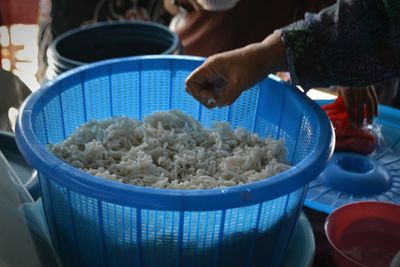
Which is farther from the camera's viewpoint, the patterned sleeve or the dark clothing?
the dark clothing

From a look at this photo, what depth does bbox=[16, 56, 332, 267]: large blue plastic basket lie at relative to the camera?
0.56 metres

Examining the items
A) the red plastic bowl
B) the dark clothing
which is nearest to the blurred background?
the dark clothing

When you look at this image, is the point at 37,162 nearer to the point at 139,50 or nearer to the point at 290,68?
the point at 290,68

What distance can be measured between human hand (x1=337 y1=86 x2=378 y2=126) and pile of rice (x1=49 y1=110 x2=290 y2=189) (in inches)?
9.0

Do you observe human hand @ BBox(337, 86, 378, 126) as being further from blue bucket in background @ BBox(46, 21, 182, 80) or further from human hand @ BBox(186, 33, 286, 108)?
blue bucket in background @ BBox(46, 21, 182, 80)

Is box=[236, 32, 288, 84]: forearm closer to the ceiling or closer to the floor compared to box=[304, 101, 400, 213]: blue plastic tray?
closer to the ceiling

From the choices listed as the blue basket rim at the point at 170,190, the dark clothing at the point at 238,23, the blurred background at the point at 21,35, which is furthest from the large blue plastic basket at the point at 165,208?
the blurred background at the point at 21,35

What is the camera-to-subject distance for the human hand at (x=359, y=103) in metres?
0.96

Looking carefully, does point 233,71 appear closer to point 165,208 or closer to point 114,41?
point 165,208

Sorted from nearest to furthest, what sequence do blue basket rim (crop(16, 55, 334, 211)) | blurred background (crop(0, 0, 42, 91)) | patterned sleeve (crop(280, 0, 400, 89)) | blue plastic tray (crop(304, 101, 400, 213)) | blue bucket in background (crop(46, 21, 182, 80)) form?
blue basket rim (crop(16, 55, 334, 211)) → patterned sleeve (crop(280, 0, 400, 89)) → blue plastic tray (crop(304, 101, 400, 213)) → blue bucket in background (crop(46, 21, 182, 80)) → blurred background (crop(0, 0, 42, 91))

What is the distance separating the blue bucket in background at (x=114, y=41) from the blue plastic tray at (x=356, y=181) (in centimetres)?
48

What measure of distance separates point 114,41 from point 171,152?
21.2 inches

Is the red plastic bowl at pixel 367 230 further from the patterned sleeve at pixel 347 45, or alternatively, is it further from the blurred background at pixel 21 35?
the blurred background at pixel 21 35

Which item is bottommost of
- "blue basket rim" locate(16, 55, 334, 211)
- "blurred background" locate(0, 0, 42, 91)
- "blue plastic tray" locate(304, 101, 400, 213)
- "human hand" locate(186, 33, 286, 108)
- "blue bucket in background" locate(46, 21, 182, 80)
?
"blurred background" locate(0, 0, 42, 91)
